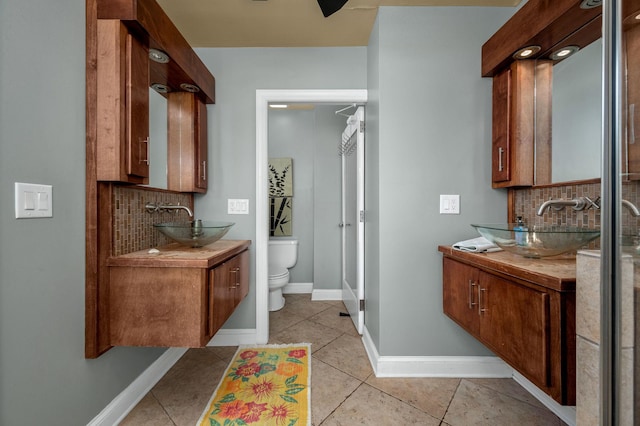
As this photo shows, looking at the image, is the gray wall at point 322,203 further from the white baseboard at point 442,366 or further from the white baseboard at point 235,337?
the white baseboard at point 442,366

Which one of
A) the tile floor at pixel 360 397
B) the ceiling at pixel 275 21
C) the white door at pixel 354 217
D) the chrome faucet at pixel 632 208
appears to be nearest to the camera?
the chrome faucet at pixel 632 208

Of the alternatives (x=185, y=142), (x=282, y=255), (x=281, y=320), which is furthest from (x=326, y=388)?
(x=185, y=142)

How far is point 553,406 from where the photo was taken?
145 cm

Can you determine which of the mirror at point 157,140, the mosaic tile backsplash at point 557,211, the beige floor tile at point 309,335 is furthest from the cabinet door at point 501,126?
the mirror at point 157,140

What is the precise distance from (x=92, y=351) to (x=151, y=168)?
3.14ft

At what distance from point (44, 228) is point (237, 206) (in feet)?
3.95

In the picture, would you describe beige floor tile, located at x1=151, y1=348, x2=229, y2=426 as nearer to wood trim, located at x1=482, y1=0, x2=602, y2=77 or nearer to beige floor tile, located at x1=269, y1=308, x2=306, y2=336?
beige floor tile, located at x1=269, y1=308, x2=306, y2=336

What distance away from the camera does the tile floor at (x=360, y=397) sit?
137 cm

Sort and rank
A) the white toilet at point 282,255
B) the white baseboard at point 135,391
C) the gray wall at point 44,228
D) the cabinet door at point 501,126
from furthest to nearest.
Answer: the white toilet at point 282,255, the cabinet door at point 501,126, the white baseboard at point 135,391, the gray wall at point 44,228

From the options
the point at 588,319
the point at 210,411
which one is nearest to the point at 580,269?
the point at 588,319

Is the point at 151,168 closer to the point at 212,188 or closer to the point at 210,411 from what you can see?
the point at 212,188

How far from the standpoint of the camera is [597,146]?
1.20 metres

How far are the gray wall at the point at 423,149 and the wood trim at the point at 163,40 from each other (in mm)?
1225

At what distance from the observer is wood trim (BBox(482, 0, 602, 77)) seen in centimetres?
120
